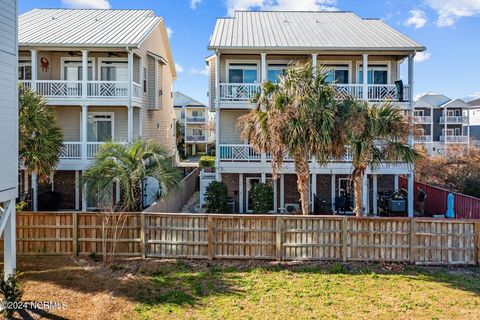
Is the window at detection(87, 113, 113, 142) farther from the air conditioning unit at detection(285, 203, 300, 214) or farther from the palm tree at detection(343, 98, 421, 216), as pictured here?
the palm tree at detection(343, 98, 421, 216)

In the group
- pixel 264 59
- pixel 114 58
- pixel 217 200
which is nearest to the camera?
pixel 217 200

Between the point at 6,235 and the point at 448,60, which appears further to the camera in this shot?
the point at 448,60

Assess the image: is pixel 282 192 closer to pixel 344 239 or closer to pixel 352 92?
pixel 352 92

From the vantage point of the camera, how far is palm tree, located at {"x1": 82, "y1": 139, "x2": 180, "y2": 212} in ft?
41.3

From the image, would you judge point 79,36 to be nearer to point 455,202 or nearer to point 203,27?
point 203,27

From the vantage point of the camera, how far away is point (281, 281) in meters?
9.67

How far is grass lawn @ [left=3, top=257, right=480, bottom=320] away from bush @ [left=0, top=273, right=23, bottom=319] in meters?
0.43

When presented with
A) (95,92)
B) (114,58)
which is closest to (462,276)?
(95,92)

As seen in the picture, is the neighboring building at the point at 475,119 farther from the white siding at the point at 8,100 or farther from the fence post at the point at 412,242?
the white siding at the point at 8,100

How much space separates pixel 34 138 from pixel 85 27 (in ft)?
30.9

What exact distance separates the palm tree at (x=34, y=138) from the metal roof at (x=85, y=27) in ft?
15.7

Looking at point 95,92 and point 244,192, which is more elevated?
point 95,92

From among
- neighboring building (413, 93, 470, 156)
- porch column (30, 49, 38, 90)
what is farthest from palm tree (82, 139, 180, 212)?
neighboring building (413, 93, 470, 156)

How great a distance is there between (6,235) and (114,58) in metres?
13.6
